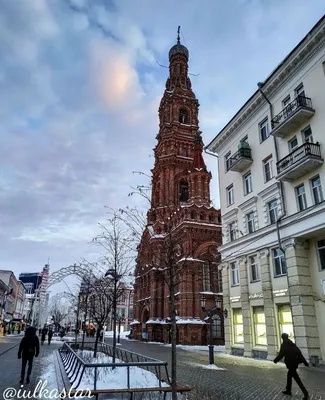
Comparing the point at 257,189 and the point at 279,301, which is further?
the point at 257,189

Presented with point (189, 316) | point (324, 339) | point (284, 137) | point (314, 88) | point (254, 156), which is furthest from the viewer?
point (189, 316)

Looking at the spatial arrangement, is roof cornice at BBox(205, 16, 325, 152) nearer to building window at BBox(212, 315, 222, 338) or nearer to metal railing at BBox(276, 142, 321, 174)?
metal railing at BBox(276, 142, 321, 174)

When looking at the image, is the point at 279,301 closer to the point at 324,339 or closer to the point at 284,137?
the point at 324,339

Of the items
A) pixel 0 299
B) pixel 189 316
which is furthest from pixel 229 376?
pixel 0 299

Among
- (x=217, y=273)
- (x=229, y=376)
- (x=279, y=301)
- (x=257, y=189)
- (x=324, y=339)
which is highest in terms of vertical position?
(x=257, y=189)

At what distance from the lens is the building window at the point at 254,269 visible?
870 inches

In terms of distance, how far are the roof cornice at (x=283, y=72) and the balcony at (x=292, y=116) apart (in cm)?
222

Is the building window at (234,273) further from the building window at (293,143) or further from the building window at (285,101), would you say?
the building window at (285,101)

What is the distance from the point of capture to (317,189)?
18.0m

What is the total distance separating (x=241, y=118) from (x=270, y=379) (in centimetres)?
1847

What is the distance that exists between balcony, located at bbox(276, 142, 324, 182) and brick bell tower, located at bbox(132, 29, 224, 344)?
10.2m

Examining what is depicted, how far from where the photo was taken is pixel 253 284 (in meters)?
22.2

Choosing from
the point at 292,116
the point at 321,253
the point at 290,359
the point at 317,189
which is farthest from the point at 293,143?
the point at 290,359

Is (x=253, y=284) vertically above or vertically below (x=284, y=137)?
below
